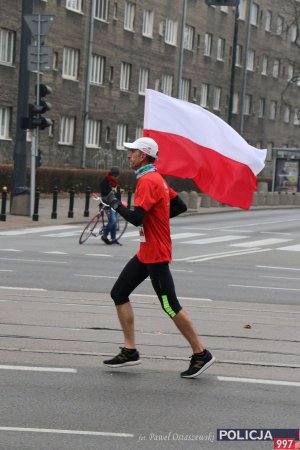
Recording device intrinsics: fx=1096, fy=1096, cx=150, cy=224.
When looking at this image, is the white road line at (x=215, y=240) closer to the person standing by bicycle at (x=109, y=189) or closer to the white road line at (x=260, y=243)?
the white road line at (x=260, y=243)

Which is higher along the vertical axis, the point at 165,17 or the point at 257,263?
the point at 165,17

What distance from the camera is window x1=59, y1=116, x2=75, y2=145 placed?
50.6 m

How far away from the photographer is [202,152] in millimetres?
10344

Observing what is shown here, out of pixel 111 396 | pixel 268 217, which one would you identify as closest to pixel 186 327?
pixel 111 396

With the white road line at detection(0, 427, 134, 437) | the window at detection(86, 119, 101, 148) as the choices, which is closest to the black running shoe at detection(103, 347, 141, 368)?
the white road line at detection(0, 427, 134, 437)

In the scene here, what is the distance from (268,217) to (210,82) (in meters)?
26.6

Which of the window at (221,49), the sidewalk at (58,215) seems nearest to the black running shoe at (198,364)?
the sidewalk at (58,215)

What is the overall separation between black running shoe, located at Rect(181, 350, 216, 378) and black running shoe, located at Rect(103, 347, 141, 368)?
50 centimetres

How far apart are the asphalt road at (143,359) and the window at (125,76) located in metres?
37.5

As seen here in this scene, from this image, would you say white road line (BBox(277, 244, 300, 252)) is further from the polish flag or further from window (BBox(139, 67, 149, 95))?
window (BBox(139, 67, 149, 95))

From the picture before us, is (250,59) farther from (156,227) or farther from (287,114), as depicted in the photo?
(156,227)

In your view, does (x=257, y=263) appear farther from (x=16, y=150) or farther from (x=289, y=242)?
(x=16, y=150)

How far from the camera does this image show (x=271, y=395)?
7.95 m

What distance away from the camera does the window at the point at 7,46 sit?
4462cm
